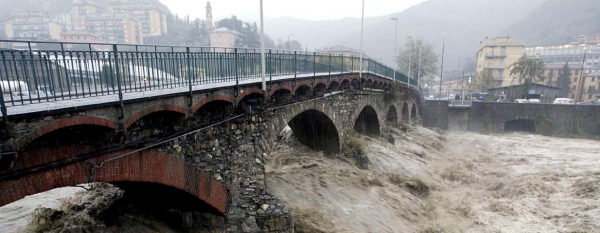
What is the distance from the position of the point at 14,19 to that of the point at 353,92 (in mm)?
80347

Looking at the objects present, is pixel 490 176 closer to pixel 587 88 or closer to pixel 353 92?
pixel 353 92

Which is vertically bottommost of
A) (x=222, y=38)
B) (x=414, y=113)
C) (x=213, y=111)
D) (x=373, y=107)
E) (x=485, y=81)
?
(x=414, y=113)

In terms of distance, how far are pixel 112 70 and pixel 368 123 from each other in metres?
21.8

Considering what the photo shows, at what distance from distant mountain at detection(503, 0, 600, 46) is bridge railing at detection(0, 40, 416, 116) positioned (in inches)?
5161

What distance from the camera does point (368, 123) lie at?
1049 inches

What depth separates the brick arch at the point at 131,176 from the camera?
5.05 m

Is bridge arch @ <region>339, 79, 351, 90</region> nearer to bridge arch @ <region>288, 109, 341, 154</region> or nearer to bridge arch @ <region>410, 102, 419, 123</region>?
bridge arch @ <region>288, 109, 341, 154</region>

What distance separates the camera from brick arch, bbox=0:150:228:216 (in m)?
5.05

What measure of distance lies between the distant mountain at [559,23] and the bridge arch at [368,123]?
378 ft

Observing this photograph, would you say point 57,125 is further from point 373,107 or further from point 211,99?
point 373,107

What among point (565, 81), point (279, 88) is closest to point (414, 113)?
point (279, 88)

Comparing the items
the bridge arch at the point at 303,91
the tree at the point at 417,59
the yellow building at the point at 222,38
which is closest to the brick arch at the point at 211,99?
the bridge arch at the point at 303,91

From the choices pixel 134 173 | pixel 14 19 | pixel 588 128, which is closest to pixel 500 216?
pixel 134 173

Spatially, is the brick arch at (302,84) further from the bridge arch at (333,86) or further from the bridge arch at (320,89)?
the bridge arch at (333,86)
